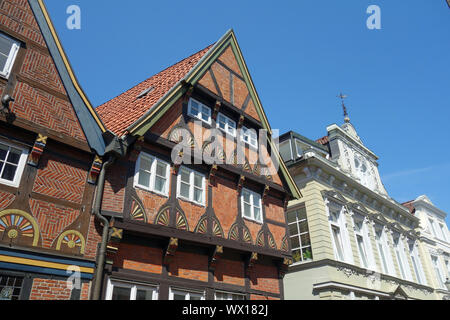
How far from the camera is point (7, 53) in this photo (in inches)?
346

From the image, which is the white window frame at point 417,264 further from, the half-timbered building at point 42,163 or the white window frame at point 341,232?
the half-timbered building at point 42,163

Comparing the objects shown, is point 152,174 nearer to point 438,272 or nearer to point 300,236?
point 300,236

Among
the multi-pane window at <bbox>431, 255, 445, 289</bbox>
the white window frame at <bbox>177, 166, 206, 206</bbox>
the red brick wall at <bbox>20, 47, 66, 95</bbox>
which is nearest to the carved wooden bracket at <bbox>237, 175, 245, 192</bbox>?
the white window frame at <bbox>177, 166, 206, 206</bbox>

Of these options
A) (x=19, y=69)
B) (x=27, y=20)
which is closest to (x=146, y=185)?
(x=19, y=69)

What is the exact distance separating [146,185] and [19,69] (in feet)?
14.7

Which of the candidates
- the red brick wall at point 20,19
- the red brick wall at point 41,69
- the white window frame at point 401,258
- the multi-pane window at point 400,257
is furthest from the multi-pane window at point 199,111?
the multi-pane window at point 400,257

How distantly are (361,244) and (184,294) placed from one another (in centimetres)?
1266

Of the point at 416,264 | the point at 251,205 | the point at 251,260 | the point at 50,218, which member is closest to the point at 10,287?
the point at 50,218

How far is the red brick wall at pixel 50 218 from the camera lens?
792cm

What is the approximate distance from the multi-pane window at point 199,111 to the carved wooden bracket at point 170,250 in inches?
187

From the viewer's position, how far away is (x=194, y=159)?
1152cm

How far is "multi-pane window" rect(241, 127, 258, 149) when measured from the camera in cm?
1427

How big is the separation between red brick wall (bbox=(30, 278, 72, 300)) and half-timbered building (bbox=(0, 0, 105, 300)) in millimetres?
20

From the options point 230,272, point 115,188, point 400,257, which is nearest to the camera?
point 115,188
